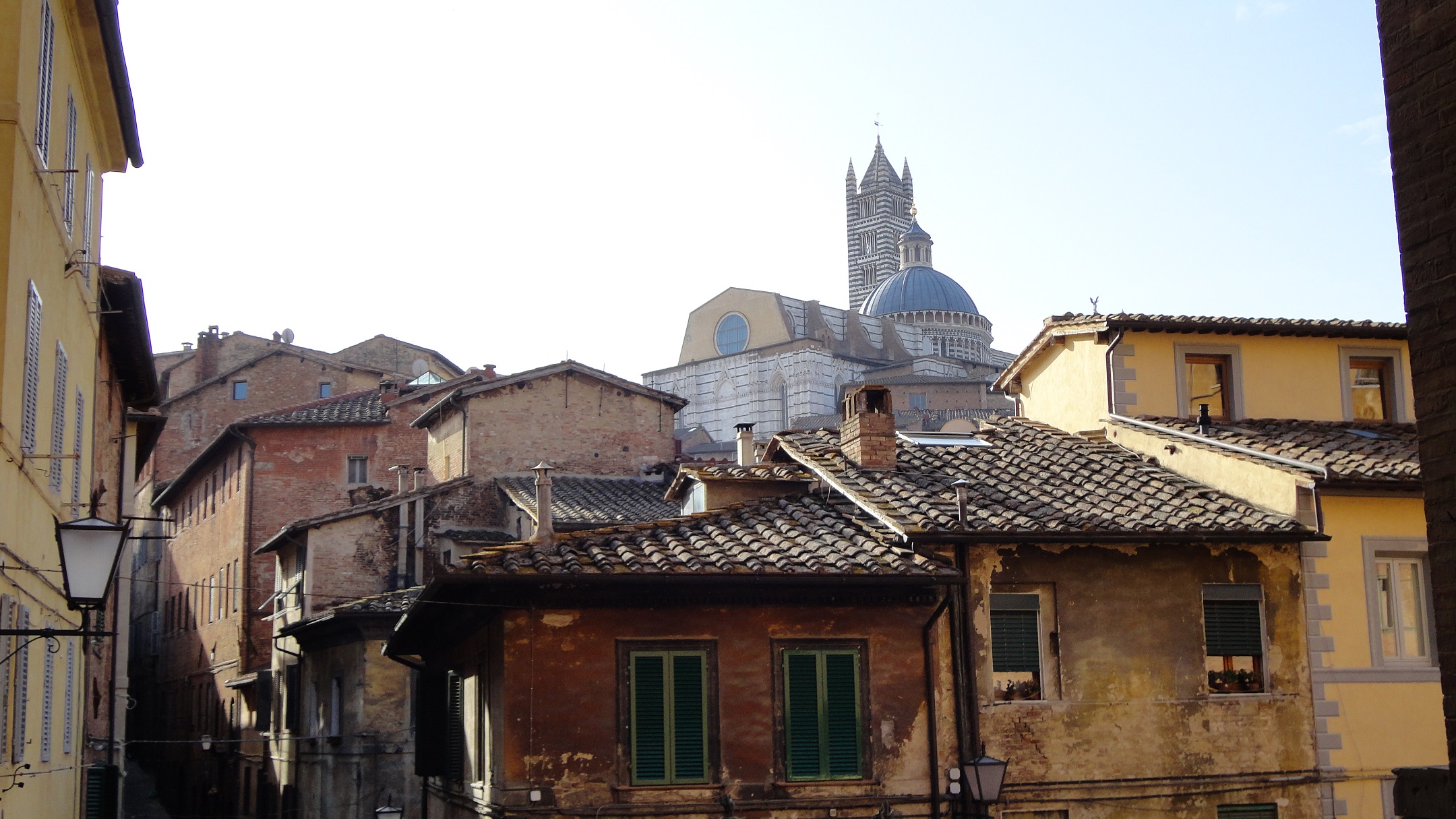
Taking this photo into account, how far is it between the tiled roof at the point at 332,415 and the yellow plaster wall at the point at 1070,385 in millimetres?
20595

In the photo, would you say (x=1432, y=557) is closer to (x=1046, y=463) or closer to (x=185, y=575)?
(x=1046, y=463)

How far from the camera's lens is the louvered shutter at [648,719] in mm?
13703

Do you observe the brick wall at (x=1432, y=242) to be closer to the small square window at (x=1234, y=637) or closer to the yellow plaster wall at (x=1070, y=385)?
the small square window at (x=1234, y=637)

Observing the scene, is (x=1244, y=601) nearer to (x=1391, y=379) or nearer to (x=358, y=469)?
(x=1391, y=379)

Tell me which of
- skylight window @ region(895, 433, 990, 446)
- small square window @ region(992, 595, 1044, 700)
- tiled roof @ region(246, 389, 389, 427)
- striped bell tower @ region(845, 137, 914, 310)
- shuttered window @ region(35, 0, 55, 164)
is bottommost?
small square window @ region(992, 595, 1044, 700)

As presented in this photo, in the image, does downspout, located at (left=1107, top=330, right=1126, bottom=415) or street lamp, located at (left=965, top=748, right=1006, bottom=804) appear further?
downspout, located at (left=1107, top=330, right=1126, bottom=415)

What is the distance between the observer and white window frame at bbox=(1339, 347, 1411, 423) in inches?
727

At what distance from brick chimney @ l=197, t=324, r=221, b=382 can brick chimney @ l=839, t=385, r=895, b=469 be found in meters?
35.2

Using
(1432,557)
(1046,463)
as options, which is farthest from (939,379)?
(1432,557)

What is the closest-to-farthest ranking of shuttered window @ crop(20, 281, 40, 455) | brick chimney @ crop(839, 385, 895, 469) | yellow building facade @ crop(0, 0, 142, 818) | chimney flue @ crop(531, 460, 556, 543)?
yellow building facade @ crop(0, 0, 142, 818)
shuttered window @ crop(20, 281, 40, 455)
chimney flue @ crop(531, 460, 556, 543)
brick chimney @ crop(839, 385, 895, 469)

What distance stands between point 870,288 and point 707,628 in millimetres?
120154

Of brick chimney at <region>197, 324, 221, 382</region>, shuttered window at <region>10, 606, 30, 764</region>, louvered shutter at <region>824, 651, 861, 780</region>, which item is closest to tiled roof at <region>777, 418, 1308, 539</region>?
louvered shutter at <region>824, 651, 861, 780</region>

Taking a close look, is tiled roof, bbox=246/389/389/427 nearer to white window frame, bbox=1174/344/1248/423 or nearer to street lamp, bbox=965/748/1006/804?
white window frame, bbox=1174/344/1248/423

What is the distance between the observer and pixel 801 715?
1417cm
